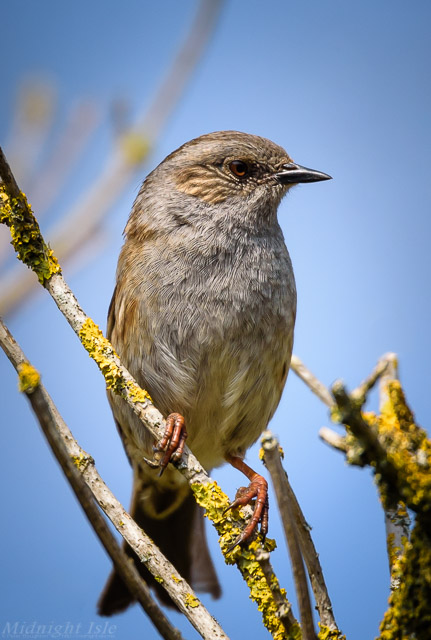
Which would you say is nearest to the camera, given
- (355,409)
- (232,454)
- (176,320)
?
(355,409)

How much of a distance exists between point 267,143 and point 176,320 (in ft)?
4.64

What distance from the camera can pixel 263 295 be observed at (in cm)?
371

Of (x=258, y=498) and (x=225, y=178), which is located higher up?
→ (x=225, y=178)

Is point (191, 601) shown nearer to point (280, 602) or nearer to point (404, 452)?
point (280, 602)

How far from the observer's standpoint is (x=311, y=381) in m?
2.94

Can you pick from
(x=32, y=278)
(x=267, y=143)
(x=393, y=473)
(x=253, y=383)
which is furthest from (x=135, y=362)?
(x=393, y=473)

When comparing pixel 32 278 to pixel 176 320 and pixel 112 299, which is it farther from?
pixel 112 299

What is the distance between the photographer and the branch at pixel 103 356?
2641 mm

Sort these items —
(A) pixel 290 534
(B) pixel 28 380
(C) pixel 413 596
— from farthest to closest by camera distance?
(A) pixel 290 534, (C) pixel 413 596, (B) pixel 28 380

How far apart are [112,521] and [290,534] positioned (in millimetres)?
658

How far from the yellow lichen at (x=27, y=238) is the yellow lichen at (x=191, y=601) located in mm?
1354

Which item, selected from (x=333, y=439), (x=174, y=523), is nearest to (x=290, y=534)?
(x=333, y=439)

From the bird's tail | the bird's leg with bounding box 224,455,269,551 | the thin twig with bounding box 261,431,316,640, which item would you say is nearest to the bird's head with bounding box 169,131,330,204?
the bird's leg with bounding box 224,455,269,551

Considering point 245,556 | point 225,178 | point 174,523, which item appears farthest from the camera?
point 174,523
